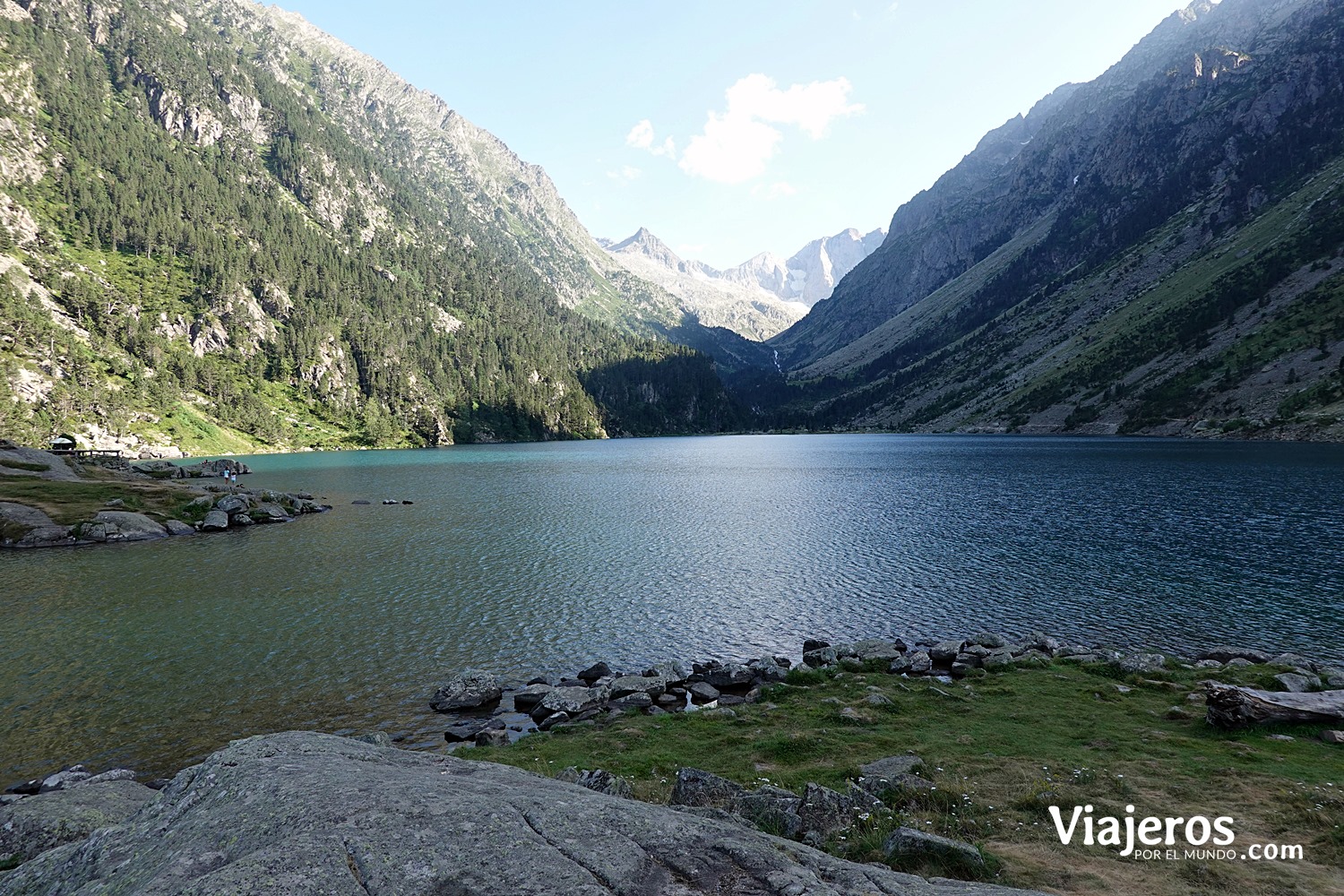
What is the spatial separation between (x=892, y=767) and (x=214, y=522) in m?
81.8

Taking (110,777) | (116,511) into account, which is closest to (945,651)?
(110,777)

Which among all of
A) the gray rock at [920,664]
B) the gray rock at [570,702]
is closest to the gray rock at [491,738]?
the gray rock at [570,702]

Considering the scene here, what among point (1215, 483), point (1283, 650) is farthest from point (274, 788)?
point (1215, 483)

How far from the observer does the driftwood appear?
68.9 feet

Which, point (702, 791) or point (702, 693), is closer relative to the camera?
point (702, 791)

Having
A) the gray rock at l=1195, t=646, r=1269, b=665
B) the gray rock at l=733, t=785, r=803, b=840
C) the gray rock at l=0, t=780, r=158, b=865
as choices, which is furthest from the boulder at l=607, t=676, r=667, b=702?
the gray rock at l=1195, t=646, r=1269, b=665

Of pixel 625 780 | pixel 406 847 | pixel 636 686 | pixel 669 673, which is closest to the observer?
pixel 406 847

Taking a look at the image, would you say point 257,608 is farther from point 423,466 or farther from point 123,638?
point 423,466

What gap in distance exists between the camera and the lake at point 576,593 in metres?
29.3

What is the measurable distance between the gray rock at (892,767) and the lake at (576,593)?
1593 cm

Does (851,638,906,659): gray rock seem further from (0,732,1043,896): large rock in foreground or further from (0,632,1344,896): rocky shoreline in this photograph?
(0,732,1043,896): large rock in foreground

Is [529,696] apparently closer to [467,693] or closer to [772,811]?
[467,693]

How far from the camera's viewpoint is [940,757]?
20.1 meters

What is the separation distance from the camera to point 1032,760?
773 inches
